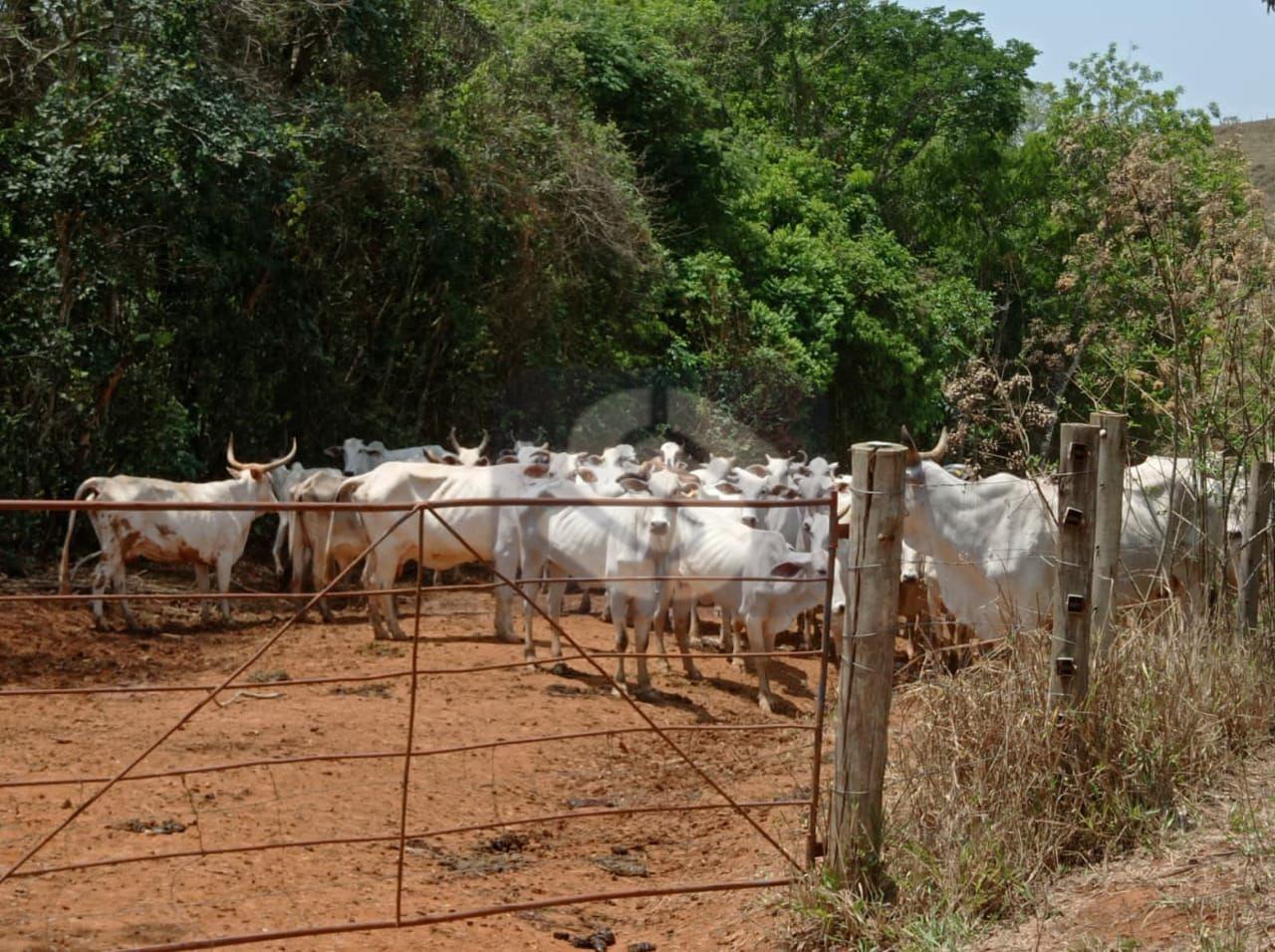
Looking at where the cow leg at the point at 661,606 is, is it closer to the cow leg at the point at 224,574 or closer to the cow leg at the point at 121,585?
the cow leg at the point at 224,574

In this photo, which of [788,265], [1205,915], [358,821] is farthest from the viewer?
[788,265]

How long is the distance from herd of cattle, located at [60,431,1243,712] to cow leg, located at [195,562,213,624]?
18 millimetres

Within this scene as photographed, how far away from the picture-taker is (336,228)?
1675 centimetres

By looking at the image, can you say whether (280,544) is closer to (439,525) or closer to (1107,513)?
(439,525)

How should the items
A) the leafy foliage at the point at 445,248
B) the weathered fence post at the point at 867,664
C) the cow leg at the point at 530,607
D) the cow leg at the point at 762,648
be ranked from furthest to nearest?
the leafy foliage at the point at 445,248
the cow leg at the point at 530,607
the cow leg at the point at 762,648
the weathered fence post at the point at 867,664

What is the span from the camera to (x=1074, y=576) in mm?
5824

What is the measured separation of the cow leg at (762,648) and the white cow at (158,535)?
14.4ft

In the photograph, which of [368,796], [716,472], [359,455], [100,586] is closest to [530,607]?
[100,586]

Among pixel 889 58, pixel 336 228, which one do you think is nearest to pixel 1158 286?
pixel 336 228

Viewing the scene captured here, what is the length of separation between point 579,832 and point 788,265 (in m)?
16.8

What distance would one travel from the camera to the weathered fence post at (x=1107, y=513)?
6.43 metres

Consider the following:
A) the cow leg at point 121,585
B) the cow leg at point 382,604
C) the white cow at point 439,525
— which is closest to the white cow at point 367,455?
the white cow at point 439,525

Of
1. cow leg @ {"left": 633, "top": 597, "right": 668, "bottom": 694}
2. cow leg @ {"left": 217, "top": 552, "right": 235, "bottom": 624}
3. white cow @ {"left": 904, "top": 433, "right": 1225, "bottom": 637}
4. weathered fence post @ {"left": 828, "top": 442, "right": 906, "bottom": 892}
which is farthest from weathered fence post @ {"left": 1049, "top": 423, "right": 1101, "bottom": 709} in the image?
cow leg @ {"left": 217, "top": 552, "right": 235, "bottom": 624}

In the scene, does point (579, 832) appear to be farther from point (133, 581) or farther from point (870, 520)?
point (133, 581)
